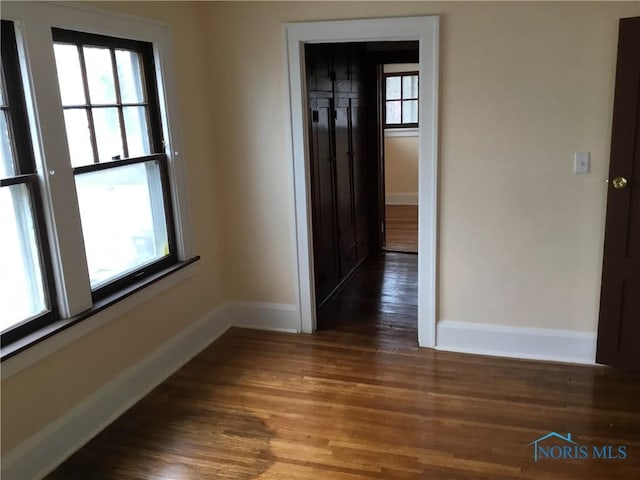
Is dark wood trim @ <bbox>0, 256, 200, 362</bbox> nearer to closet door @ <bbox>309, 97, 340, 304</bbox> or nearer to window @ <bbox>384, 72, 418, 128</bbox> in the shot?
closet door @ <bbox>309, 97, 340, 304</bbox>

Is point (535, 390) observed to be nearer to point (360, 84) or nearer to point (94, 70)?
point (94, 70)

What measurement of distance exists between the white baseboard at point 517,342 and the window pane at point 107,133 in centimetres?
215

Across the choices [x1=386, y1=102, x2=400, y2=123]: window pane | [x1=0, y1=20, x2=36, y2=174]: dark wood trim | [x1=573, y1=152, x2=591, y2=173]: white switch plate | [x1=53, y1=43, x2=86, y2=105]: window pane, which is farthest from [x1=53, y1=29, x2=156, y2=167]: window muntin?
[x1=386, y1=102, x2=400, y2=123]: window pane

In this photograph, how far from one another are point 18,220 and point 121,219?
2.19 feet

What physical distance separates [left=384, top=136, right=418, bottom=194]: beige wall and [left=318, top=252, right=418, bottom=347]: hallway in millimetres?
3073

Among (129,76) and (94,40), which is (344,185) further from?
(94,40)

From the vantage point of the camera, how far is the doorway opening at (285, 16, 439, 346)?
324 cm

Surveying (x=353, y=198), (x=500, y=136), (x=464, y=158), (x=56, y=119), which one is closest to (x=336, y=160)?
Answer: (x=353, y=198)

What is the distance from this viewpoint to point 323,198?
429cm

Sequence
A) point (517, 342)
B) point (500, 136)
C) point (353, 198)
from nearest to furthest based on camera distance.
A: point (500, 136) < point (517, 342) < point (353, 198)

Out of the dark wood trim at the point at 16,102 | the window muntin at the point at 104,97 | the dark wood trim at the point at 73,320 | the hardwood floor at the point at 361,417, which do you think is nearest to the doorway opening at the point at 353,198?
the hardwood floor at the point at 361,417

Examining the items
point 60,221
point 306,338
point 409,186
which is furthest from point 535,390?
point 409,186

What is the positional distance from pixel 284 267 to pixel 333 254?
2.71 feet

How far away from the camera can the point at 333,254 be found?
4621 millimetres
